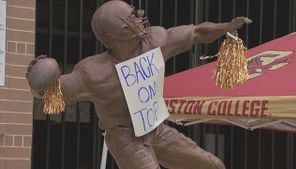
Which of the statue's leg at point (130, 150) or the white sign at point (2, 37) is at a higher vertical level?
the white sign at point (2, 37)

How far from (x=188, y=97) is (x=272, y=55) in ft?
2.68

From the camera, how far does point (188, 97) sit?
5.57 meters

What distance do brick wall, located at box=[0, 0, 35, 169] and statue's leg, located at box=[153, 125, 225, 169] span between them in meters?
2.19

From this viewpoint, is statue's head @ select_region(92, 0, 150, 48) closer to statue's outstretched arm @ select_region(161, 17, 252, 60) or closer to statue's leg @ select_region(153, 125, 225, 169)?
statue's outstretched arm @ select_region(161, 17, 252, 60)

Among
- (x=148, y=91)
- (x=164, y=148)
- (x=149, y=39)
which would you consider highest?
(x=149, y=39)

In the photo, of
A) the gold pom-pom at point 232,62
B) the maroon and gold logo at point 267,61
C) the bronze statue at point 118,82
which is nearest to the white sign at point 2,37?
the maroon and gold logo at point 267,61

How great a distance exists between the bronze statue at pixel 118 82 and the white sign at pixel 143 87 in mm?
37

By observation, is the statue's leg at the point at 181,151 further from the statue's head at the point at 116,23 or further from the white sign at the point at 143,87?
the statue's head at the point at 116,23

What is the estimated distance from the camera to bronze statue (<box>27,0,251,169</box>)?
3828 millimetres

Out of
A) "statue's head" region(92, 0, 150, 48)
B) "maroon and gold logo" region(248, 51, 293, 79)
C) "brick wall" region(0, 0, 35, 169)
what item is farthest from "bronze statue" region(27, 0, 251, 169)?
"brick wall" region(0, 0, 35, 169)

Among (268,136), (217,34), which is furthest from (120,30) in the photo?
(268,136)

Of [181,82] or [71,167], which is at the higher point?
[181,82]

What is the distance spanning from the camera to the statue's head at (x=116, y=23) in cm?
380

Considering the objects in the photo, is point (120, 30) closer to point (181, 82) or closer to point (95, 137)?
point (181, 82)
